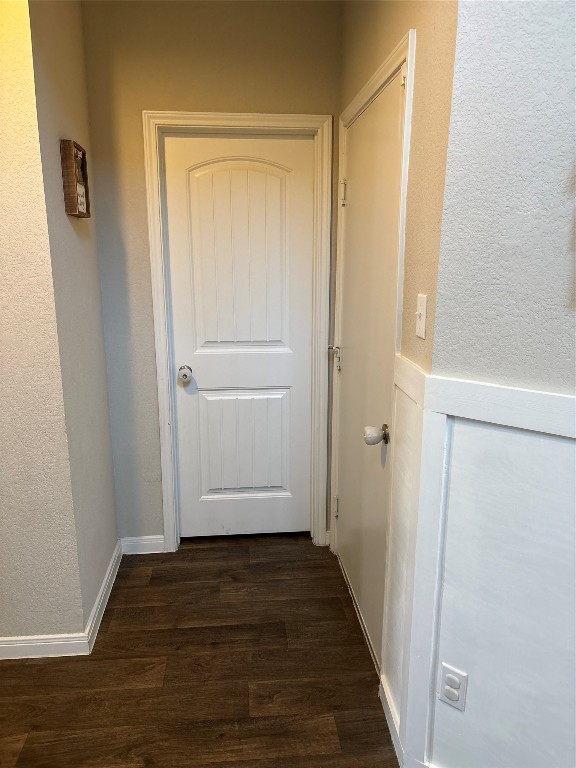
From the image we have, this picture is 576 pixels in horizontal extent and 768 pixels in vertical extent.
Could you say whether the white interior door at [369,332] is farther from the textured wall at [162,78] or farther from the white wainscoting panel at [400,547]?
the textured wall at [162,78]

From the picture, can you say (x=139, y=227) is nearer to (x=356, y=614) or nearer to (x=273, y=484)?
(x=273, y=484)

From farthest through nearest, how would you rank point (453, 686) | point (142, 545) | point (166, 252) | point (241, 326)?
point (142, 545)
point (241, 326)
point (166, 252)
point (453, 686)

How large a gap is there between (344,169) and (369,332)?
83cm

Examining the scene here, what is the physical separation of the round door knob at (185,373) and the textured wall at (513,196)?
1.54m

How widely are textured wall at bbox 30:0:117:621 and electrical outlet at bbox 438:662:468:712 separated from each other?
4.22 ft

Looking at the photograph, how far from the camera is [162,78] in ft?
7.33

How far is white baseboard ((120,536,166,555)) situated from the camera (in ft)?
8.59

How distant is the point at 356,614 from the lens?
2160 millimetres

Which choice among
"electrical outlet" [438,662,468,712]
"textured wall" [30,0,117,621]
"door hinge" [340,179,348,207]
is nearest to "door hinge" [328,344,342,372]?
"door hinge" [340,179,348,207]

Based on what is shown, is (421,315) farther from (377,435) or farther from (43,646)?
(43,646)

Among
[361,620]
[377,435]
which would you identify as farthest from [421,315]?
[361,620]

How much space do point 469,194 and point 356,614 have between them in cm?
169

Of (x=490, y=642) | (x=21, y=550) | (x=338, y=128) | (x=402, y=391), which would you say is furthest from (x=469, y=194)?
(x=21, y=550)

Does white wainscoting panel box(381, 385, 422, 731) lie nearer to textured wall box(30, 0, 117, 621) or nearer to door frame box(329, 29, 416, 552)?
door frame box(329, 29, 416, 552)
